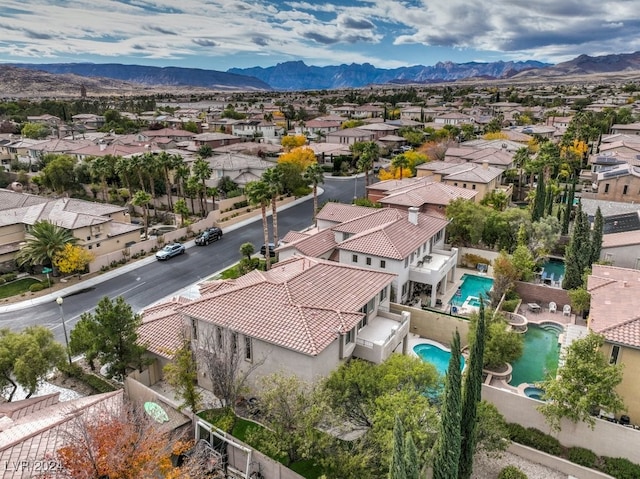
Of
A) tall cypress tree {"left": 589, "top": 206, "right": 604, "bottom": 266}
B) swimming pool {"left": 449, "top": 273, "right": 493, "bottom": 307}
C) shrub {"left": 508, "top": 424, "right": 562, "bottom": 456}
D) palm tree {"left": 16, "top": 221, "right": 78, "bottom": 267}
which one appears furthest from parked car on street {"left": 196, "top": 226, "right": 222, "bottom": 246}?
tall cypress tree {"left": 589, "top": 206, "right": 604, "bottom": 266}

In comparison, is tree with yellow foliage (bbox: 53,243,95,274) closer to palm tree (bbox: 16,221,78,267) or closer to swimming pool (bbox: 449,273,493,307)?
palm tree (bbox: 16,221,78,267)

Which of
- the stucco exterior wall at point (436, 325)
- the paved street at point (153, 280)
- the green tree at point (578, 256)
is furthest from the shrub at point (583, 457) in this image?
the paved street at point (153, 280)

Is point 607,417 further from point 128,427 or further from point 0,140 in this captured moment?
point 0,140

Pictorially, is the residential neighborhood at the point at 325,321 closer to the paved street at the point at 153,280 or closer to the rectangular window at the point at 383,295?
the paved street at the point at 153,280

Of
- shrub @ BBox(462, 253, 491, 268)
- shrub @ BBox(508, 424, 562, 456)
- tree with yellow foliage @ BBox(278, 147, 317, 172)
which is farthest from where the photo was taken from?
tree with yellow foliage @ BBox(278, 147, 317, 172)

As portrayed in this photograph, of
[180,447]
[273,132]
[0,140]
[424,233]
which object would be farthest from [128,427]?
[273,132]
